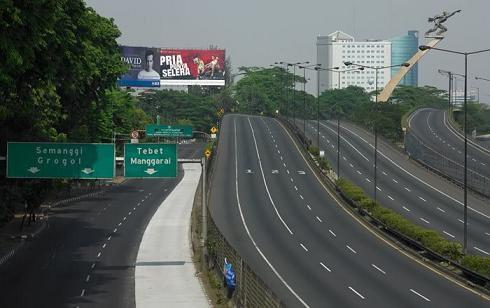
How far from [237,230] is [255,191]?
65.6 ft

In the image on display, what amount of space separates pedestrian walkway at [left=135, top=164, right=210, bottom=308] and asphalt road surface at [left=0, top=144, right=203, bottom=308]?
64cm

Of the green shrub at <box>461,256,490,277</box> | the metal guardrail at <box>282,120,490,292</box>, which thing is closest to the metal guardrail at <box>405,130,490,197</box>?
the metal guardrail at <box>282,120,490,292</box>

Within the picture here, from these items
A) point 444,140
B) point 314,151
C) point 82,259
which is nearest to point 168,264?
point 82,259

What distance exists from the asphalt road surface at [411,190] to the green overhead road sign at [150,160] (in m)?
20.5

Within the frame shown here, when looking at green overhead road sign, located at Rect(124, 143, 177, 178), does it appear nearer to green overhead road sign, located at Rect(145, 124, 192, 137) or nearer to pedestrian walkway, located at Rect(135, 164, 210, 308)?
pedestrian walkway, located at Rect(135, 164, 210, 308)

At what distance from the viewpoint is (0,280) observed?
4119 cm

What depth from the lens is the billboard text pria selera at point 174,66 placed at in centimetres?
14138

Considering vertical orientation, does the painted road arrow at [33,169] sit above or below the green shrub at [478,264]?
above

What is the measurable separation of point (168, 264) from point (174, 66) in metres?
104

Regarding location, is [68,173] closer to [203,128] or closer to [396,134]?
[396,134]

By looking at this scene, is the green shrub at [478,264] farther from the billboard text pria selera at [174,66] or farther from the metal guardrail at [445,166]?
the billboard text pria selera at [174,66]

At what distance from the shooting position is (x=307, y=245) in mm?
51625

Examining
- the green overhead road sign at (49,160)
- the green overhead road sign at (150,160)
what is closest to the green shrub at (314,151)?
the green overhead road sign at (150,160)

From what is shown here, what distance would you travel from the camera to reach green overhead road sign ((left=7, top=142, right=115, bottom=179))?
38.1 m
